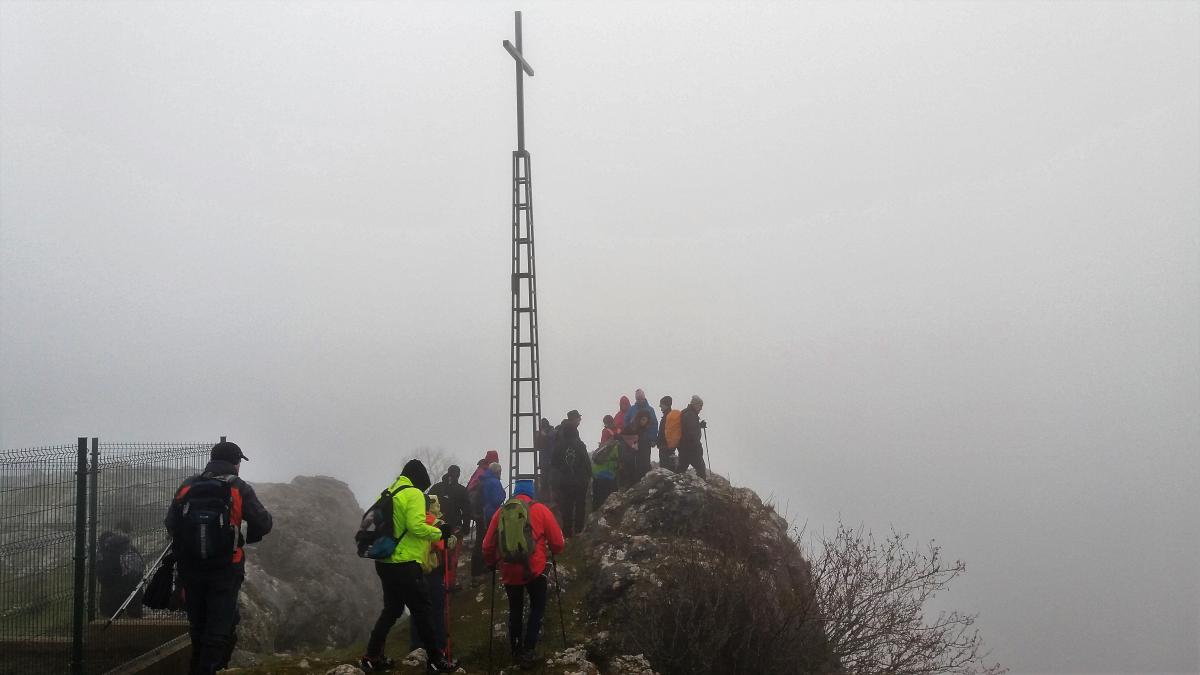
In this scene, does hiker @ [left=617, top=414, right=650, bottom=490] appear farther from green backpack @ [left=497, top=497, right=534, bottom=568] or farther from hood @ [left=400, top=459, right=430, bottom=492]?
hood @ [left=400, top=459, right=430, bottom=492]

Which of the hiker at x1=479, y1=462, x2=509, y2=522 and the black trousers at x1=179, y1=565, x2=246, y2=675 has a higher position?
the hiker at x1=479, y1=462, x2=509, y2=522

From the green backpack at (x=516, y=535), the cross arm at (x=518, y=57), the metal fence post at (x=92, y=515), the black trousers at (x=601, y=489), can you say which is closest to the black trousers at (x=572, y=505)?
the black trousers at (x=601, y=489)

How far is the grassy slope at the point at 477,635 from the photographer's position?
29.0 feet

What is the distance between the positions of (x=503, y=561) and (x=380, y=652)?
1545 millimetres

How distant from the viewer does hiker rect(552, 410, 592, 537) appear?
14062 millimetres

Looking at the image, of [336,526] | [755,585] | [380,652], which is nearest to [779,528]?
[755,585]

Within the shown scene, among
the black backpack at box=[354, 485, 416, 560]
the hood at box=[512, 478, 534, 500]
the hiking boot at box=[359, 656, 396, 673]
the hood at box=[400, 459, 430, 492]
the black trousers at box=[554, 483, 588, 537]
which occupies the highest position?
the hood at box=[400, 459, 430, 492]

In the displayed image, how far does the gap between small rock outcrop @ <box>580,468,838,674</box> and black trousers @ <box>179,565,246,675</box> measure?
4.65 m

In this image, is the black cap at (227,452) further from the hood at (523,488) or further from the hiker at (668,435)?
the hiker at (668,435)

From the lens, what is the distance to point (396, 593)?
26.5 ft

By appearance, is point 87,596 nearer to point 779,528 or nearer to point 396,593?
point 396,593

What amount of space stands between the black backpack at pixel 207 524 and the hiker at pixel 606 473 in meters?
8.60

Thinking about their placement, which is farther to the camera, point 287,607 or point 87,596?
point 287,607

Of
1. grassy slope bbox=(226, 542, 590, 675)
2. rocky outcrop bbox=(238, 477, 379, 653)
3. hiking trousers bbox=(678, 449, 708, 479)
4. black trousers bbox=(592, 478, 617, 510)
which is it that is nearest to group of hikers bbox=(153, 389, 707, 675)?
grassy slope bbox=(226, 542, 590, 675)
